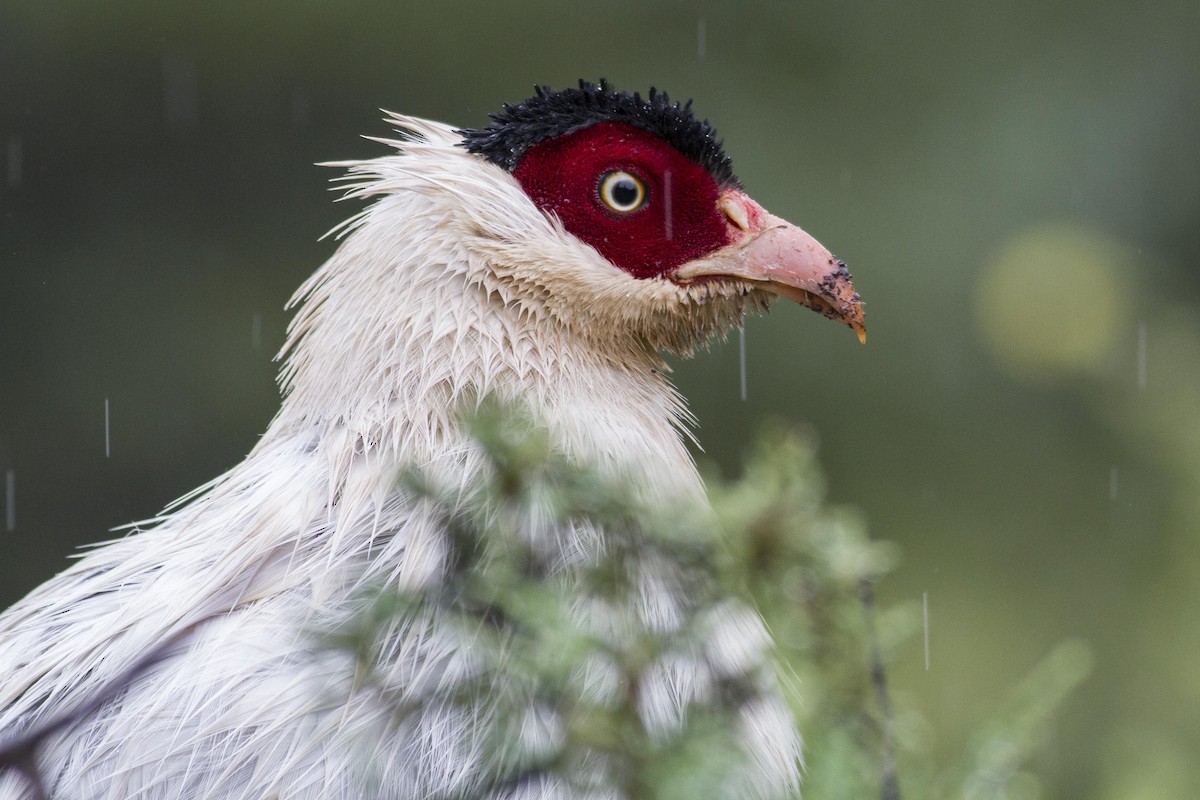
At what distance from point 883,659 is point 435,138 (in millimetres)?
1014

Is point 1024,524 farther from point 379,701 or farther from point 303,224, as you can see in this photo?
point 379,701

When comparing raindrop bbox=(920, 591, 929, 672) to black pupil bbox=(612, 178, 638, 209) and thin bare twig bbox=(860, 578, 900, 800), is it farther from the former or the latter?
black pupil bbox=(612, 178, 638, 209)

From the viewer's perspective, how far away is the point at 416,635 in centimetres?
104

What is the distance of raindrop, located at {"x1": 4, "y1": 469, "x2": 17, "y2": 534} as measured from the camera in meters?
4.43

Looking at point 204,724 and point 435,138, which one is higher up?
point 435,138

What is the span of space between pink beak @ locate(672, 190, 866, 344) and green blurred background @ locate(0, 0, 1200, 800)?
8.94 feet

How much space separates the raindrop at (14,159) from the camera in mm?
4371

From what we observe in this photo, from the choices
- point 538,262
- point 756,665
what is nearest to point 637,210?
point 538,262

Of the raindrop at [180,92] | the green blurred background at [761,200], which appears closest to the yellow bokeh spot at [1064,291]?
the green blurred background at [761,200]

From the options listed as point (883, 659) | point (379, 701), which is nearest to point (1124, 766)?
point (883, 659)

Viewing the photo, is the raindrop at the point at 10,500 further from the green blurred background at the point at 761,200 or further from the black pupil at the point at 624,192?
the black pupil at the point at 624,192

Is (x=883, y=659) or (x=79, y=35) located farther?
(x=79, y=35)

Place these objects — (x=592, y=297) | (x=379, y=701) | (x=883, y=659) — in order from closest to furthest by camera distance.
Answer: (x=883, y=659) < (x=379, y=701) < (x=592, y=297)

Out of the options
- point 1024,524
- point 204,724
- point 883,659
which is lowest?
point 1024,524
